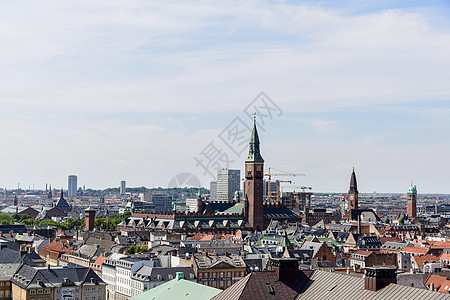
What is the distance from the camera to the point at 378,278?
180 ft

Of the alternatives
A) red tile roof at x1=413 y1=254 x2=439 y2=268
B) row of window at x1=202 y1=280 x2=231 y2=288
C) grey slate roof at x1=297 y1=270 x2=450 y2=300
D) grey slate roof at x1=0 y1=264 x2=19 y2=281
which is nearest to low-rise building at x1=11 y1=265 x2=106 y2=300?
grey slate roof at x1=0 y1=264 x2=19 y2=281

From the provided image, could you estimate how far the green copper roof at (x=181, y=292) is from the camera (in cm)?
7556

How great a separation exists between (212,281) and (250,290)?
50025 mm

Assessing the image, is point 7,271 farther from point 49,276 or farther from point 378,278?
point 378,278

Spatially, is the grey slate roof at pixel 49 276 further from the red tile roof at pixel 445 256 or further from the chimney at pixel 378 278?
the red tile roof at pixel 445 256

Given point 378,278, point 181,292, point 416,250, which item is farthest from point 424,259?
point 378,278

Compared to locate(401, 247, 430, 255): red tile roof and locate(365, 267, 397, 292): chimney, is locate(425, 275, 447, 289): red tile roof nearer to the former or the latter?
locate(365, 267, 397, 292): chimney

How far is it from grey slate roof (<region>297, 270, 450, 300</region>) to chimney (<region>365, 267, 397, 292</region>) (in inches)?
17.6

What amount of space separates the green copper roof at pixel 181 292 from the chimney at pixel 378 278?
877 inches

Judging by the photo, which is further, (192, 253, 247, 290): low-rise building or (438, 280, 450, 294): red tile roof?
(192, 253, 247, 290): low-rise building

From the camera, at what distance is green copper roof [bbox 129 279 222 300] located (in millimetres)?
75562

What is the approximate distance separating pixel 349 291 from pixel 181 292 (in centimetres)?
2689

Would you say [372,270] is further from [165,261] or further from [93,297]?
[165,261]

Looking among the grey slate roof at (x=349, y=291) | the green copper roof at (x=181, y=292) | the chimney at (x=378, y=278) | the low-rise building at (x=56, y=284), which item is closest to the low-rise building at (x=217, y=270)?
the low-rise building at (x=56, y=284)
